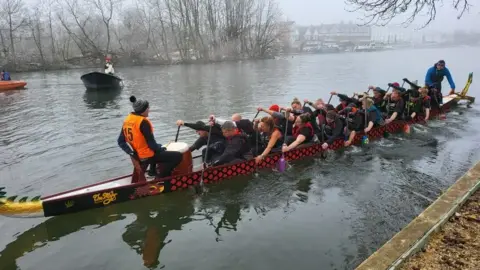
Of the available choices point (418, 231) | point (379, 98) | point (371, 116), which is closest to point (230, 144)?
point (418, 231)

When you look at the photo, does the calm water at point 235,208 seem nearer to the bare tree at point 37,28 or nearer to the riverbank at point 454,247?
the riverbank at point 454,247

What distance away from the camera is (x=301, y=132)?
938 cm

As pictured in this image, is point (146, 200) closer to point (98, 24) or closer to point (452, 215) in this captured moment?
point (452, 215)

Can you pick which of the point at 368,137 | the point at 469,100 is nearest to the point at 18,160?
the point at 368,137

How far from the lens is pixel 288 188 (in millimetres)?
8188

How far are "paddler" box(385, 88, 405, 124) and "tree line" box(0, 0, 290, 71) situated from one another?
4248 cm

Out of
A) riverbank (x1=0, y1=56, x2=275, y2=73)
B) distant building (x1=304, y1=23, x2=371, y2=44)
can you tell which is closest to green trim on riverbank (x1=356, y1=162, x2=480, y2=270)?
riverbank (x1=0, y1=56, x2=275, y2=73)

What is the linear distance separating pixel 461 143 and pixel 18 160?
44.1 ft

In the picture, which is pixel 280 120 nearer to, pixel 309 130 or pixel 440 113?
pixel 309 130

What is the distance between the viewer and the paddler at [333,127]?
33.3ft

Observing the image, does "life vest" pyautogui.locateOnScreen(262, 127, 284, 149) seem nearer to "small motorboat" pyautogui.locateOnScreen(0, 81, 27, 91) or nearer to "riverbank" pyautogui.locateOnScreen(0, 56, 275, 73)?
"small motorboat" pyautogui.locateOnScreen(0, 81, 27, 91)

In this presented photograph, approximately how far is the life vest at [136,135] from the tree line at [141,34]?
42.4m

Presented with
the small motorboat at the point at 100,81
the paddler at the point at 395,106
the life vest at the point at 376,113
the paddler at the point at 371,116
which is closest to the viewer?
the paddler at the point at 371,116

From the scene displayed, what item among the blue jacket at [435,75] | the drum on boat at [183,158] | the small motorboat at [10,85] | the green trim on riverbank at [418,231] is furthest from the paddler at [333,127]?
the small motorboat at [10,85]
